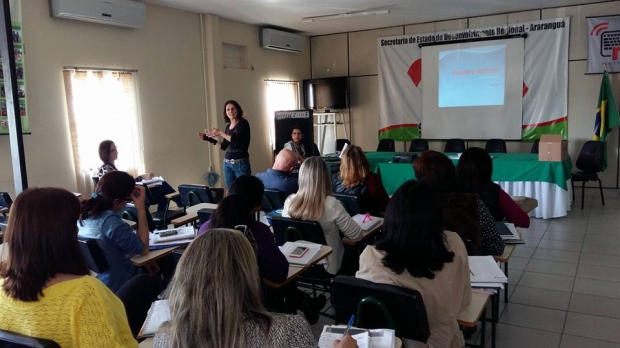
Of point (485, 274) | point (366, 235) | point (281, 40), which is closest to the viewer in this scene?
point (485, 274)

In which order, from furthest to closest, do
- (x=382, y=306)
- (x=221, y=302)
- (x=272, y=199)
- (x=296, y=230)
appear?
(x=272, y=199)
(x=296, y=230)
(x=382, y=306)
(x=221, y=302)

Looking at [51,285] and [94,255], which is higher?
[51,285]

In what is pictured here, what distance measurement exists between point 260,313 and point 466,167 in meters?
2.32

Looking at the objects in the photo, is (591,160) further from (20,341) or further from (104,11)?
(20,341)

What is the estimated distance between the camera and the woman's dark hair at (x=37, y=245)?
151cm

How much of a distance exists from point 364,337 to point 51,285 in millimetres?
1040

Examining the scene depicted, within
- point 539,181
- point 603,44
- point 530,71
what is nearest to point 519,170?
point 539,181

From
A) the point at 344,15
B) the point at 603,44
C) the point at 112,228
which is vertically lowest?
the point at 112,228

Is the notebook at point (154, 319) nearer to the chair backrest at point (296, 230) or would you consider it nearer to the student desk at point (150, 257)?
the student desk at point (150, 257)

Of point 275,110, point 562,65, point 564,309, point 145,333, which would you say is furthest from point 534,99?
point 145,333

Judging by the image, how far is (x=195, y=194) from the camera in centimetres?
489

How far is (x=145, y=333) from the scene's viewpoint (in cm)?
176

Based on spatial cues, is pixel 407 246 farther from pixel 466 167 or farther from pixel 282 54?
pixel 282 54

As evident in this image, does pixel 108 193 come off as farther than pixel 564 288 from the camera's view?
No
